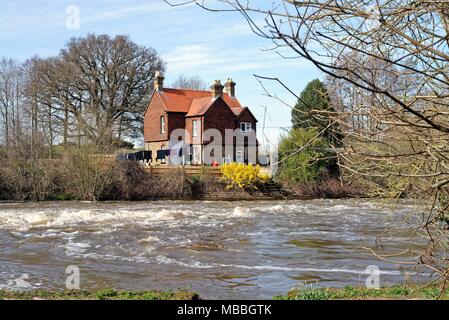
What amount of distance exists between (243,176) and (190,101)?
15.9m

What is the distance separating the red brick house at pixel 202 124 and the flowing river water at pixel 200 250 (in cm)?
2201

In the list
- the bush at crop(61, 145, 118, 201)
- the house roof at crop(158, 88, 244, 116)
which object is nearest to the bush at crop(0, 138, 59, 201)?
the bush at crop(61, 145, 118, 201)

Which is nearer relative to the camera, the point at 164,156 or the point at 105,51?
the point at 164,156

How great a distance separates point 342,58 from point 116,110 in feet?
166

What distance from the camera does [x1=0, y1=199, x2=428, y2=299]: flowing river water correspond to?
10.6 meters

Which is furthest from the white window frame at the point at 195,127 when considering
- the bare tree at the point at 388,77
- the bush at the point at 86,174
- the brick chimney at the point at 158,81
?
the bare tree at the point at 388,77

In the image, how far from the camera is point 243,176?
3572cm

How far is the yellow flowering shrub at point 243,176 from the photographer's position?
117 feet

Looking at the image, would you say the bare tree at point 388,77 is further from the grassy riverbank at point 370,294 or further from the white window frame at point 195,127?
the white window frame at point 195,127

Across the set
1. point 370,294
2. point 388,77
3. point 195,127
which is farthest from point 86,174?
point 388,77

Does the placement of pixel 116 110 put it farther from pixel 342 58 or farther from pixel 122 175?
pixel 342 58

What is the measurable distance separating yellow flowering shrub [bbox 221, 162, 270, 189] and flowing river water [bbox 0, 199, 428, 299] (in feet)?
39.2
